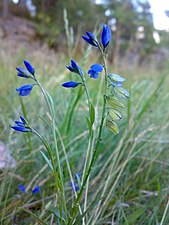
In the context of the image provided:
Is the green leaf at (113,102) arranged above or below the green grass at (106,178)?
above

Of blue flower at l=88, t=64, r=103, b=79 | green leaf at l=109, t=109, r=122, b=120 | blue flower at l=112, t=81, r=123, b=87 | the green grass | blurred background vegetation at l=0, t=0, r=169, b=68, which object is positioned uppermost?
blurred background vegetation at l=0, t=0, r=169, b=68

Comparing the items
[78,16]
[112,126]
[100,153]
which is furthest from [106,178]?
[78,16]

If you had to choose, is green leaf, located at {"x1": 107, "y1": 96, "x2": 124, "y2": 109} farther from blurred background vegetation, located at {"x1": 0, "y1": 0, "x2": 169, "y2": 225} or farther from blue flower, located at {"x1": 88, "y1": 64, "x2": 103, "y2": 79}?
blurred background vegetation, located at {"x1": 0, "y1": 0, "x2": 169, "y2": 225}

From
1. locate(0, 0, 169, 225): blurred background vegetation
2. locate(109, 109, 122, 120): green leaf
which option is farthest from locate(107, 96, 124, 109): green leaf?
locate(0, 0, 169, 225): blurred background vegetation

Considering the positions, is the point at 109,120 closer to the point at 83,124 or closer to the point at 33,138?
the point at 33,138

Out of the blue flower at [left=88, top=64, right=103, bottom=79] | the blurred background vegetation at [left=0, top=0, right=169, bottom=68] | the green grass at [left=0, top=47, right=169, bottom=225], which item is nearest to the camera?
the blue flower at [left=88, top=64, right=103, bottom=79]

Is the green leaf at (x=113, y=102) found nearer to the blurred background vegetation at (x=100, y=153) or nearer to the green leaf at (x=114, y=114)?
the green leaf at (x=114, y=114)

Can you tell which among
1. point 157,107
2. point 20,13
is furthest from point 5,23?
point 157,107

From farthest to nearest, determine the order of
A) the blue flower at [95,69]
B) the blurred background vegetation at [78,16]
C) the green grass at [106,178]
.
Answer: the blurred background vegetation at [78,16], the green grass at [106,178], the blue flower at [95,69]

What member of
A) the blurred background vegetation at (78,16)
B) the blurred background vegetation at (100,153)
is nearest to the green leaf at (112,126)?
the blurred background vegetation at (100,153)

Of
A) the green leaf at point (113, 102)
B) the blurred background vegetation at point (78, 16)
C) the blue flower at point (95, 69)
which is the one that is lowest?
the green leaf at point (113, 102)

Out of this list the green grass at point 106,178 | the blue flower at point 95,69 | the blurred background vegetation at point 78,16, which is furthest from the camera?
the blurred background vegetation at point 78,16
